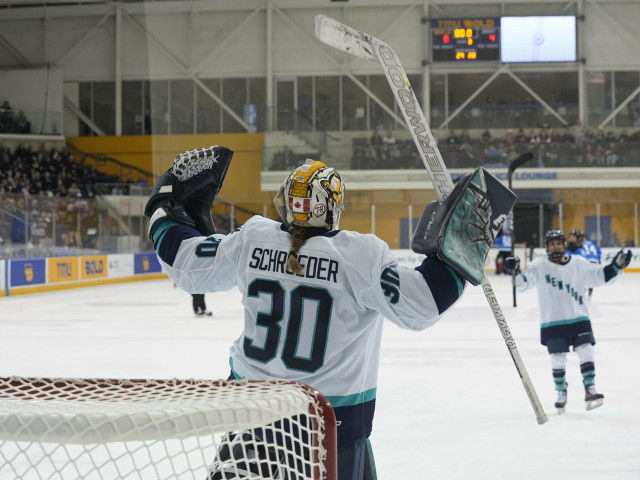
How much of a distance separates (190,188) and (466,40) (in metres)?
21.7

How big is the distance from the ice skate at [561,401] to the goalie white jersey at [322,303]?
130 inches

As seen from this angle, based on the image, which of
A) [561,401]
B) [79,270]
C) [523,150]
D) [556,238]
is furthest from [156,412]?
[523,150]

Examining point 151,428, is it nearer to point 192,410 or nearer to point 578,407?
point 192,410

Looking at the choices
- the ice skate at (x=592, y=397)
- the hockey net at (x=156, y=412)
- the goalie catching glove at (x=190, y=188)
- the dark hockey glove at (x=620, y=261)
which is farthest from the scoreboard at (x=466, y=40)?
the hockey net at (x=156, y=412)

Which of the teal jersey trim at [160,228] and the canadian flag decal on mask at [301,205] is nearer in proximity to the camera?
the canadian flag decal on mask at [301,205]

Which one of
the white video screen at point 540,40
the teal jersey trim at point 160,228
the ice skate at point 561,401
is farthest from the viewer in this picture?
the white video screen at point 540,40

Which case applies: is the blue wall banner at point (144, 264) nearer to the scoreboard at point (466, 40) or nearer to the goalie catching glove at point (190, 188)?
the scoreboard at point (466, 40)

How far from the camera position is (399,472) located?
363cm

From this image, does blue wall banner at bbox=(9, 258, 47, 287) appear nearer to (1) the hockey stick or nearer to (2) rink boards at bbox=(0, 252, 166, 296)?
(2) rink boards at bbox=(0, 252, 166, 296)

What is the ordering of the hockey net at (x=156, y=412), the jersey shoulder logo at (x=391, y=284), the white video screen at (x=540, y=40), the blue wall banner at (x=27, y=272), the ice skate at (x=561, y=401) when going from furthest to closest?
the white video screen at (x=540, y=40), the blue wall banner at (x=27, y=272), the ice skate at (x=561, y=401), the jersey shoulder logo at (x=391, y=284), the hockey net at (x=156, y=412)

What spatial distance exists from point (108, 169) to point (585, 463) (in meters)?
22.9

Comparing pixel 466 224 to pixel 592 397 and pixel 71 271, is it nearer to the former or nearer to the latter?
pixel 592 397

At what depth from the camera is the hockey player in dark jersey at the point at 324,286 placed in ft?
5.72

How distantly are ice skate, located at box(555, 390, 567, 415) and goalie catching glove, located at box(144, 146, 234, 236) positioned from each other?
11.3 ft
